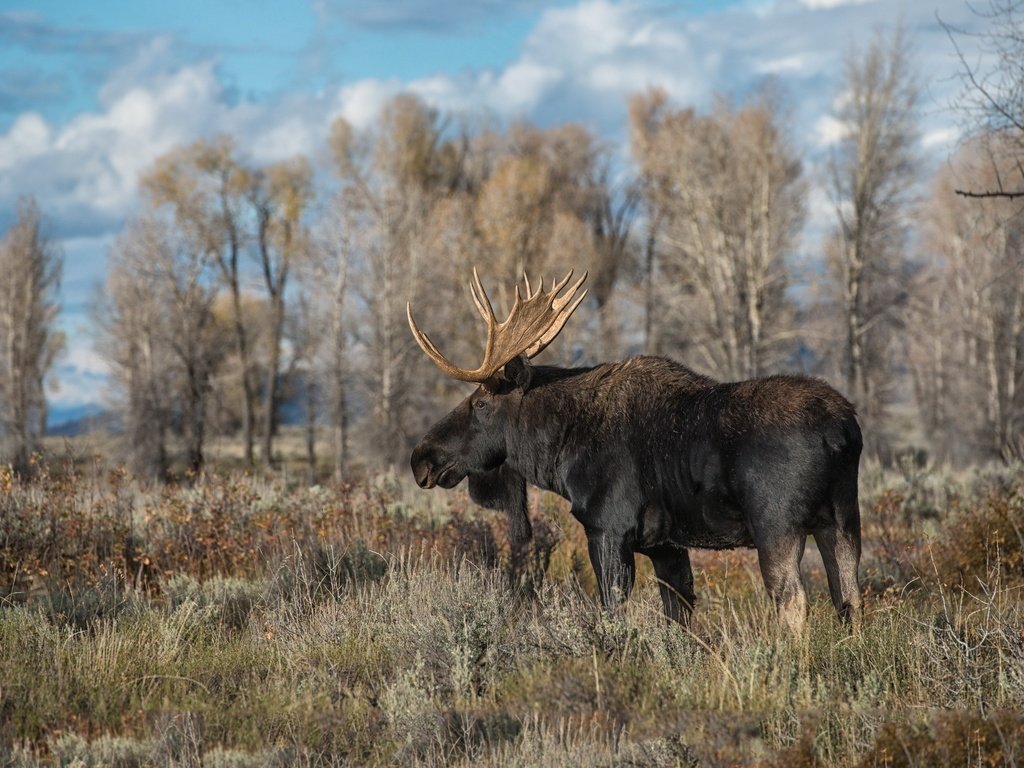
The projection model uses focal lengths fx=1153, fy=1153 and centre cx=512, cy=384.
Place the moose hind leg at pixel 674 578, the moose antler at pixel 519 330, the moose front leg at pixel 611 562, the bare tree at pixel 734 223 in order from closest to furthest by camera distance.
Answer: the moose front leg at pixel 611 562, the moose hind leg at pixel 674 578, the moose antler at pixel 519 330, the bare tree at pixel 734 223

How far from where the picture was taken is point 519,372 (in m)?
7.56

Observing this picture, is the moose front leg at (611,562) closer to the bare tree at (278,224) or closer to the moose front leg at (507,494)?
the moose front leg at (507,494)

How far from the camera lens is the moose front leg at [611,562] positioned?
6734mm

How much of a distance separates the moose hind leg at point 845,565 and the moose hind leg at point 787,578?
264 millimetres

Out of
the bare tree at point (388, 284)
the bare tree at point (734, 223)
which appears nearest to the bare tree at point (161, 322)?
the bare tree at point (388, 284)

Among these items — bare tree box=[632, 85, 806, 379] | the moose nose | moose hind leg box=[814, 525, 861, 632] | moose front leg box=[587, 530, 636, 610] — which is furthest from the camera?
bare tree box=[632, 85, 806, 379]

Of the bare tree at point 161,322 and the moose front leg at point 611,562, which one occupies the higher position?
the bare tree at point 161,322

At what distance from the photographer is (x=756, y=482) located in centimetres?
616

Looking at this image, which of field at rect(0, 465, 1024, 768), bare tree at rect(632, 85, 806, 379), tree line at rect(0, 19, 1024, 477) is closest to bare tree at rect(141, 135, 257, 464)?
tree line at rect(0, 19, 1024, 477)

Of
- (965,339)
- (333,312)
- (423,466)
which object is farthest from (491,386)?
(965,339)

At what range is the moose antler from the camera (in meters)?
7.41

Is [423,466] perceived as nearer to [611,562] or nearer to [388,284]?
[611,562]

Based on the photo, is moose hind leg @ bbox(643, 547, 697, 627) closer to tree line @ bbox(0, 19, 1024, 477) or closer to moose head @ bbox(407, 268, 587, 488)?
moose head @ bbox(407, 268, 587, 488)

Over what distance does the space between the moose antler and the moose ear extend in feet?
0.24
